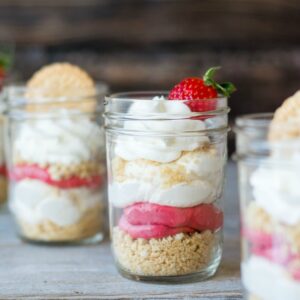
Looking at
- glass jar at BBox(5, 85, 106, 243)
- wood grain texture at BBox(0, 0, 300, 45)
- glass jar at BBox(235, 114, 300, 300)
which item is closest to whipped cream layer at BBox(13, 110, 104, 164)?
glass jar at BBox(5, 85, 106, 243)

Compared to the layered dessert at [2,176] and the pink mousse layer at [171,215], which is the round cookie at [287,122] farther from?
the layered dessert at [2,176]

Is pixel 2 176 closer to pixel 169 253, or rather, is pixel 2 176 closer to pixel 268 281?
pixel 169 253

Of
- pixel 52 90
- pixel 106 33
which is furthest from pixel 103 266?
pixel 106 33

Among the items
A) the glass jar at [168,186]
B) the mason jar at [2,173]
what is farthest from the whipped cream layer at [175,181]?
the mason jar at [2,173]

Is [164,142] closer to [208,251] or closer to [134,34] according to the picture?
[208,251]

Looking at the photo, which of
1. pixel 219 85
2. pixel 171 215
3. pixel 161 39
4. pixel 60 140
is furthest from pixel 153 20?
pixel 171 215

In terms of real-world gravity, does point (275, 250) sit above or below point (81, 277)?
above

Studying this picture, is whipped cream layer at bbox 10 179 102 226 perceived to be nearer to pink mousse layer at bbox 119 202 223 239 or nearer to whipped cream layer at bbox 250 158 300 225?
pink mousse layer at bbox 119 202 223 239

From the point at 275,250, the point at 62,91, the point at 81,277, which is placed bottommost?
the point at 81,277
